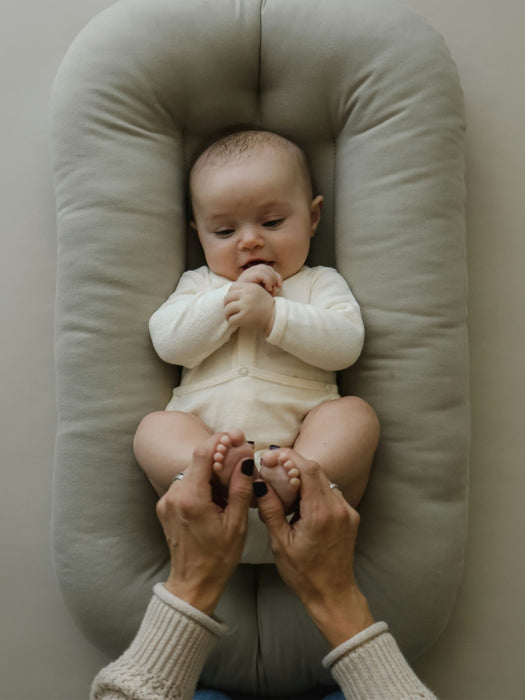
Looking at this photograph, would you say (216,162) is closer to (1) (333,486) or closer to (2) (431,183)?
(2) (431,183)

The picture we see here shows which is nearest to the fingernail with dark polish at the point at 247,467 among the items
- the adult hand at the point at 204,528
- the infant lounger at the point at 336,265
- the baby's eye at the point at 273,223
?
the adult hand at the point at 204,528

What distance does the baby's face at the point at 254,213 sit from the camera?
1.23 m

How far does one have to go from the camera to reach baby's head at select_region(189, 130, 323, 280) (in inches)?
48.6

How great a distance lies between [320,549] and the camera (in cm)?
97

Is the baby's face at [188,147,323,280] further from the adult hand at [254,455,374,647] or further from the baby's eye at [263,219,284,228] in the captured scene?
the adult hand at [254,455,374,647]

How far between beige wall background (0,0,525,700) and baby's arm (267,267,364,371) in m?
0.34

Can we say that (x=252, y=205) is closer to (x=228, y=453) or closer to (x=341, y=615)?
(x=228, y=453)

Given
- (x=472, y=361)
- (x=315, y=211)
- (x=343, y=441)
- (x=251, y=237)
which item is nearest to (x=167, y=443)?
(x=343, y=441)

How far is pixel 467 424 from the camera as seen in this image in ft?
4.09

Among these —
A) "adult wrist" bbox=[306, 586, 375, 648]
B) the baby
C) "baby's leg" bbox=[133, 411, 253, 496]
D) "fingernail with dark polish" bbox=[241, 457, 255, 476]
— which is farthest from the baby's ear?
"adult wrist" bbox=[306, 586, 375, 648]

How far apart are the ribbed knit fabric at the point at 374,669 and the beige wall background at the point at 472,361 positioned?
45 cm

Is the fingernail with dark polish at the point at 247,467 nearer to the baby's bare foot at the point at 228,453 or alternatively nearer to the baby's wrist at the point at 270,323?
the baby's bare foot at the point at 228,453

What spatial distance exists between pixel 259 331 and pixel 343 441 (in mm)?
264

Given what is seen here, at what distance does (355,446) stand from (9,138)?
1.01 metres
